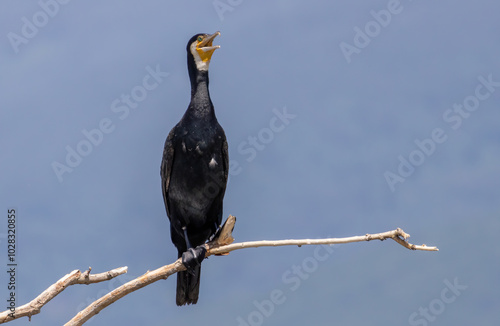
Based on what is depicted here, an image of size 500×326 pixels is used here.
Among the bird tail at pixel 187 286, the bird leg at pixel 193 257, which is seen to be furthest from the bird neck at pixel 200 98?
the bird tail at pixel 187 286

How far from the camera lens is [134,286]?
5988 millimetres

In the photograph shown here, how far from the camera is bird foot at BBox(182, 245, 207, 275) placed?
6.59 metres

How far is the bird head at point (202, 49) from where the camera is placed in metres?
7.27

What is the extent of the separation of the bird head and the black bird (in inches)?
0.5

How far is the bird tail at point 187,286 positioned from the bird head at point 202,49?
192cm

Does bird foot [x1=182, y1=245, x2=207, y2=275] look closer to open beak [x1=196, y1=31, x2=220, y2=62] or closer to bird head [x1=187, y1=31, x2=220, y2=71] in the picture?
bird head [x1=187, y1=31, x2=220, y2=71]

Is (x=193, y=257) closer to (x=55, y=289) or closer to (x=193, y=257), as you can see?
(x=193, y=257)

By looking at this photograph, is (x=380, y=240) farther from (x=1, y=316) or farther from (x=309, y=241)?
(x=1, y=316)

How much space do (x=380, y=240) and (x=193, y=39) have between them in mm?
2828

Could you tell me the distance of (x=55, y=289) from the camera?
19.2ft

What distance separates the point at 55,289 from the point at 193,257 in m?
1.27

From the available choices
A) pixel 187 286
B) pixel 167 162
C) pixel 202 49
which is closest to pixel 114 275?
pixel 187 286

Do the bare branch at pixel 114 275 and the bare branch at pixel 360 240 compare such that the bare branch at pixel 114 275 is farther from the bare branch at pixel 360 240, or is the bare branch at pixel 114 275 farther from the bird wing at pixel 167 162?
the bird wing at pixel 167 162

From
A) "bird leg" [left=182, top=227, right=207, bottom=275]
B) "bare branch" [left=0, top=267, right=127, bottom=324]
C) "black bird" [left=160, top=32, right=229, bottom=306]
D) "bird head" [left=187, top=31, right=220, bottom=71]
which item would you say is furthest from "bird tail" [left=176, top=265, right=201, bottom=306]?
"bird head" [left=187, top=31, right=220, bottom=71]
